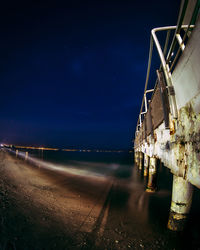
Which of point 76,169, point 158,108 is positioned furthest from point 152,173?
point 76,169

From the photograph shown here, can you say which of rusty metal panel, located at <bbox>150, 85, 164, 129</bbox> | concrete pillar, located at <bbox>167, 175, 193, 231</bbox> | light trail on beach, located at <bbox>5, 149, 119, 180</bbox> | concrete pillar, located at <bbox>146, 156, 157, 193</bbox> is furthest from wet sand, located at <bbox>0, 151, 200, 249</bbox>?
light trail on beach, located at <bbox>5, 149, 119, 180</bbox>

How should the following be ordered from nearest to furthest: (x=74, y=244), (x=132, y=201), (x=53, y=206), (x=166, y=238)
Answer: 1. (x=74, y=244)
2. (x=166, y=238)
3. (x=53, y=206)
4. (x=132, y=201)

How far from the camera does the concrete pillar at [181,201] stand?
3.82 metres

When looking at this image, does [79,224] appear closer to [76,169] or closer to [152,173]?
[152,173]

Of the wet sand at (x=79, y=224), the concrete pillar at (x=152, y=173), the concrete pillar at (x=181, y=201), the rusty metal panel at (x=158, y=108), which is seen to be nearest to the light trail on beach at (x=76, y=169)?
the concrete pillar at (x=152, y=173)

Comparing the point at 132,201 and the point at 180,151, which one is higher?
the point at 180,151

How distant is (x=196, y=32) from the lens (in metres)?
2.48

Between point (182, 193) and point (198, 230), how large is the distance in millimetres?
2461

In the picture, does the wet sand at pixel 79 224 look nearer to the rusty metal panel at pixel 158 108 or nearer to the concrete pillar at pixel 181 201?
the concrete pillar at pixel 181 201

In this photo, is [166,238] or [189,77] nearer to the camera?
[189,77]

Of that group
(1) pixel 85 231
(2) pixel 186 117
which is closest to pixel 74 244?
(1) pixel 85 231

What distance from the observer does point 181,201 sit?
3.87m

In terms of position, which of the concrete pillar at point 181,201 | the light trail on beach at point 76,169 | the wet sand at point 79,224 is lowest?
the light trail on beach at point 76,169

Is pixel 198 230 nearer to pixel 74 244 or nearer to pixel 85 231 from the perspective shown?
pixel 85 231
